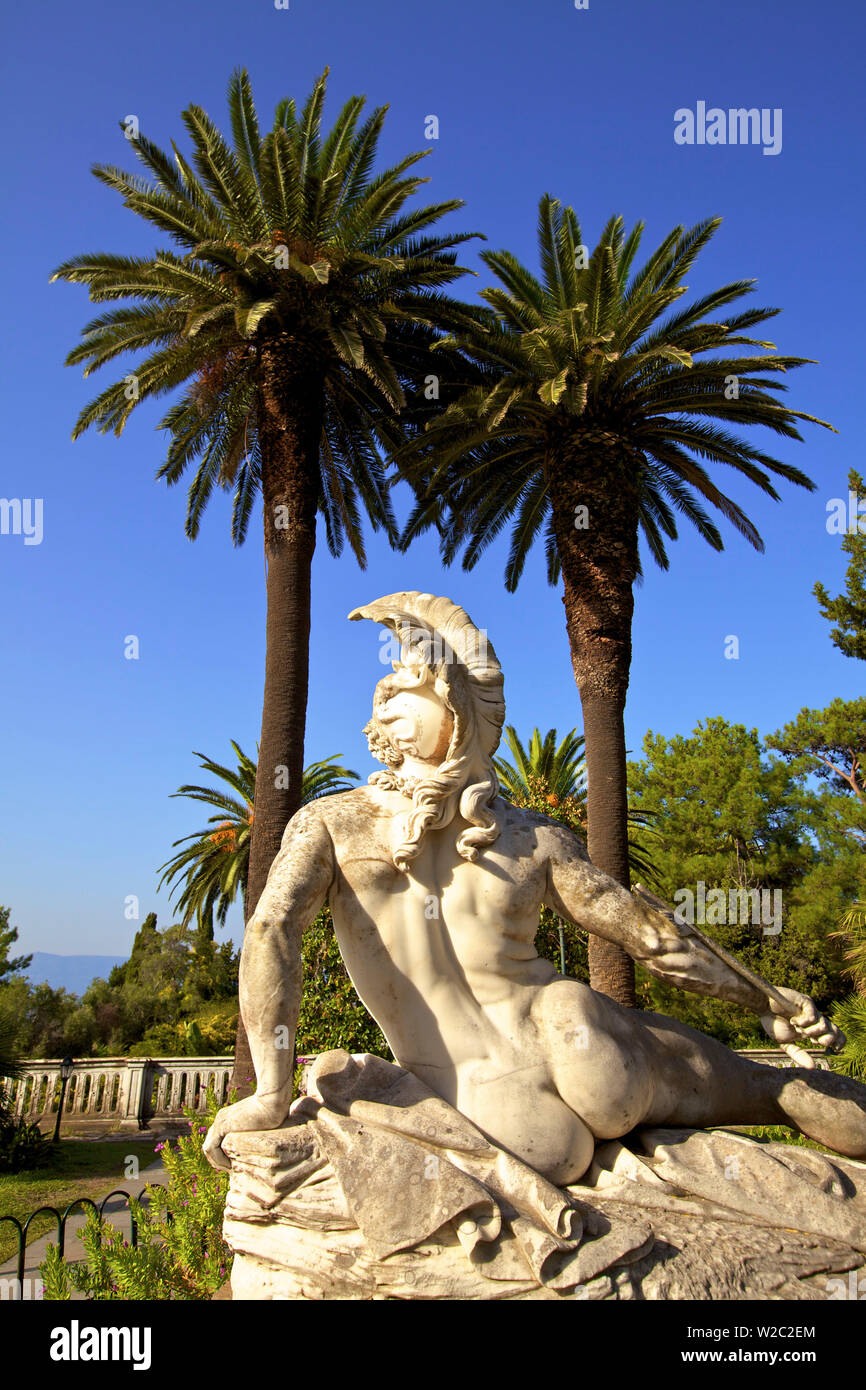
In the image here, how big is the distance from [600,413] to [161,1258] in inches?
427

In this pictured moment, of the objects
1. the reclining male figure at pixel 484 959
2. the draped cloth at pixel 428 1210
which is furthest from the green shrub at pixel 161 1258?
the reclining male figure at pixel 484 959

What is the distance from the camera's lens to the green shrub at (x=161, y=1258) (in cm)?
377

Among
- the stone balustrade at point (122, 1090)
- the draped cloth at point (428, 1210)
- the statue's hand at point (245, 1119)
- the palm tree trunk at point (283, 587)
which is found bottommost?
the stone balustrade at point (122, 1090)

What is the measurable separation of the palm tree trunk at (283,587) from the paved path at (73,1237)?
203 centimetres

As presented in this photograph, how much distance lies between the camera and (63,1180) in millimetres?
11789

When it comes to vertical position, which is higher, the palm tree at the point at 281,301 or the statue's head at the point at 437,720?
the palm tree at the point at 281,301

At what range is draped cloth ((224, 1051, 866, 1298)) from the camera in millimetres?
2461

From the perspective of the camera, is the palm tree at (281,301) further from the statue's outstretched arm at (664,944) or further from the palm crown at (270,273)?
the statue's outstretched arm at (664,944)

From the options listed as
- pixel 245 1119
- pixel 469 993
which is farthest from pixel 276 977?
pixel 469 993

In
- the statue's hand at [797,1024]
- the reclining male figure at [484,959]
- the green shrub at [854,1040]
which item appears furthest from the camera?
the green shrub at [854,1040]

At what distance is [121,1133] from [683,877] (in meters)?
17.9

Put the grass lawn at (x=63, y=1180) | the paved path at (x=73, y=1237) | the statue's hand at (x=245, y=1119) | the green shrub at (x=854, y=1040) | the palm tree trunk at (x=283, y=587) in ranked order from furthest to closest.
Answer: the palm tree trunk at (x=283, y=587) < the grass lawn at (x=63, y=1180) < the green shrub at (x=854, y=1040) < the paved path at (x=73, y=1237) < the statue's hand at (x=245, y=1119)

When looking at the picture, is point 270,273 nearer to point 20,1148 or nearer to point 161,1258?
point 161,1258

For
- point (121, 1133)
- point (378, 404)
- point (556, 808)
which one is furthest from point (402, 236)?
point (121, 1133)
